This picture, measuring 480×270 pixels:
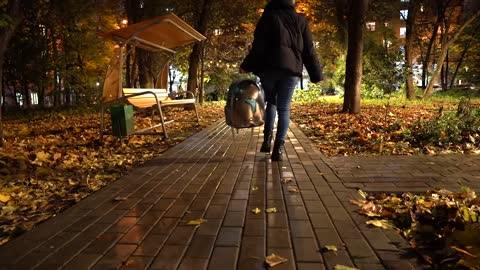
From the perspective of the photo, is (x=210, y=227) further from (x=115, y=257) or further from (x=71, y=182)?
(x=71, y=182)

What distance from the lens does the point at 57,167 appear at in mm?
5125

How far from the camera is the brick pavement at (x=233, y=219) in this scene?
2391 mm

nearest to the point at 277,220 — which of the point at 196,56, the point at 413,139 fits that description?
the point at 413,139

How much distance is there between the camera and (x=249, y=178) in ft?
14.3

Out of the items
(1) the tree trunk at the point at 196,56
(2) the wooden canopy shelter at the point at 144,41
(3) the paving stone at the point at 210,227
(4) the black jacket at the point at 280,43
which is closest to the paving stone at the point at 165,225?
(3) the paving stone at the point at 210,227

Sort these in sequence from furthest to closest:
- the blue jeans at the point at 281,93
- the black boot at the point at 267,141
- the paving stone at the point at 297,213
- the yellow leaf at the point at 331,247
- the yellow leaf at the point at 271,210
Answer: the black boot at the point at 267,141, the blue jeans at the point at 281,93, the yellow leaf at the point at 271,210, the paving stone at the point at 297,213, the yellow leaf at the point at 331,247

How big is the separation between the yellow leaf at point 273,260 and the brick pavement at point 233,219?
3 centimetres

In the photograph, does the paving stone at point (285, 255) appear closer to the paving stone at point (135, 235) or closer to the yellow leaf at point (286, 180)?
the paving stone at point (135, 235)

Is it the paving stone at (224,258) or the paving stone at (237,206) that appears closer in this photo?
the paving stone at (224,258)

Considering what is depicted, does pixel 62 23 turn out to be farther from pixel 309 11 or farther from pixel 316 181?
pixel 316 181

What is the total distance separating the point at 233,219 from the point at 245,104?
293 centimetres

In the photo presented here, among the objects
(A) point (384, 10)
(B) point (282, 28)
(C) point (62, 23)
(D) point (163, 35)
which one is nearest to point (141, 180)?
(B) point (282, 28)

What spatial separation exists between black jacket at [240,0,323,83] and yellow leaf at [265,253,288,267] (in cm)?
304

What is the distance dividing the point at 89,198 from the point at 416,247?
2657mm
